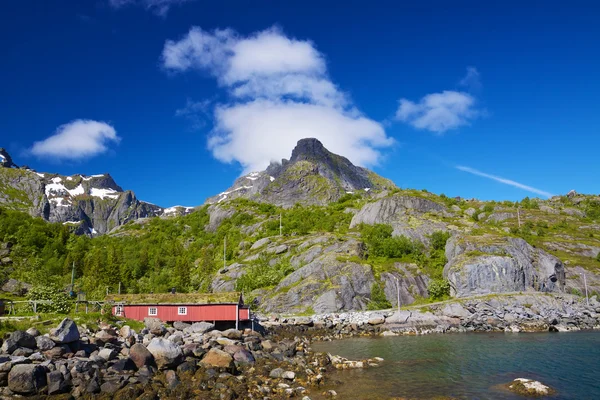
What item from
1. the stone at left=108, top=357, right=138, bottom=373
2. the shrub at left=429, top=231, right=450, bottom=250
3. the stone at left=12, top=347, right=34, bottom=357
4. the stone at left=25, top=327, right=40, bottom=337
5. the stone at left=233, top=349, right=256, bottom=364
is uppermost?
the shrub at left=429, top=231, right=450, bottom=250

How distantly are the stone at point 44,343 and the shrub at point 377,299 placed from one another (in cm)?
6168

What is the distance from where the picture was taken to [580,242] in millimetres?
112188

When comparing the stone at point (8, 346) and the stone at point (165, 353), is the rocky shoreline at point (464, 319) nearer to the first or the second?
the stone at point (165, 353)

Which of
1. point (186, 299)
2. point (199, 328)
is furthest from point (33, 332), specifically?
point (186, 299)

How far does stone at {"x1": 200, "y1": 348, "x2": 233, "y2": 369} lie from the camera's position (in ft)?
108

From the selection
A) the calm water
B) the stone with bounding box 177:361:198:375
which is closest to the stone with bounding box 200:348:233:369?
the stone with bounding box 177:361:198:375

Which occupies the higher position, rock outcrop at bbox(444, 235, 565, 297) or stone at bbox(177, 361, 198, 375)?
rock outcrop at bbox(444, 235, 565, 297)

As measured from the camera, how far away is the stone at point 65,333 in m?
29.8

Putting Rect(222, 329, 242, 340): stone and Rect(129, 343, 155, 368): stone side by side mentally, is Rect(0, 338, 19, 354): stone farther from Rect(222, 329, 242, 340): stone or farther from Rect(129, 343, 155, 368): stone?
Rect(222, 329, 242, 340): stone

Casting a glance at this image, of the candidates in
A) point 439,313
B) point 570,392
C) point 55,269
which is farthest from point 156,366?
point 55,269

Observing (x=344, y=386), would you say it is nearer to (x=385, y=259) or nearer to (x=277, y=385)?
(x=277, y=385)

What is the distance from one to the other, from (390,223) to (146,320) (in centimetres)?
8868

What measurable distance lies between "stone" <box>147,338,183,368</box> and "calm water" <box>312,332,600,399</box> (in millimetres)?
13298

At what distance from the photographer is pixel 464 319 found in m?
69.8
